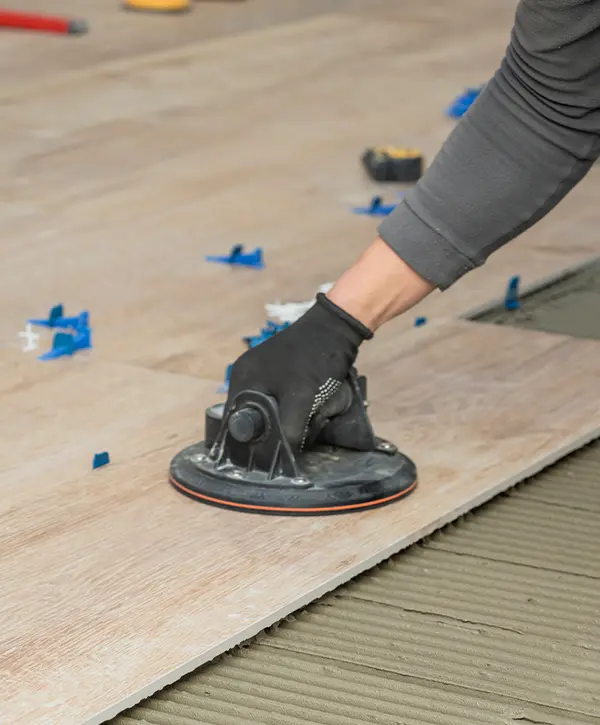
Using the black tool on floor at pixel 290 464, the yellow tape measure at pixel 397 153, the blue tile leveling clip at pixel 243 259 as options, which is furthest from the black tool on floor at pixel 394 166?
the black tool on floor at pixel 290 464

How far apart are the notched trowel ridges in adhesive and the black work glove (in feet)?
0.68

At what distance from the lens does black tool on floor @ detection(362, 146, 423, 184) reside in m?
3.25

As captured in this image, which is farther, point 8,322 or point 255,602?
point 8,322

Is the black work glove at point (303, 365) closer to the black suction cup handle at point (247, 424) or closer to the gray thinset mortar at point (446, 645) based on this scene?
the black suction cup handle at point (247, 424)

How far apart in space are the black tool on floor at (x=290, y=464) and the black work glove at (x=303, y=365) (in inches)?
0.7

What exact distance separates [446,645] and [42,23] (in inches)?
158

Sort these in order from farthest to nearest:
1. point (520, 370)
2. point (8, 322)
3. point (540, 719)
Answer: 1. point (8, 322)
2. point (520, 370)
3. point (540, 719)

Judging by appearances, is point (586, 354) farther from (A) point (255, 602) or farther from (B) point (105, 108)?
(B) point (105, 108)

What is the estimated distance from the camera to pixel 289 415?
1.71m

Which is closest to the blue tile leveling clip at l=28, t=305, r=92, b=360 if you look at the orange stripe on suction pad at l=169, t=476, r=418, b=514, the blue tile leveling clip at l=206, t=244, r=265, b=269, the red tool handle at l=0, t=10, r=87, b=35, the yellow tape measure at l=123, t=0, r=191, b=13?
the blue tile leveling clip at l=206, t=244, r=265, b=269

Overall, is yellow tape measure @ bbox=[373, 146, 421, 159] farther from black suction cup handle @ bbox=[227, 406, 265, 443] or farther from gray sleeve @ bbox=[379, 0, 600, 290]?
black suction cup handle @ bbox=[227, 406, 265, 443]

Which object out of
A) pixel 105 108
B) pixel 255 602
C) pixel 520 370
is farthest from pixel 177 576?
pixel 105 108

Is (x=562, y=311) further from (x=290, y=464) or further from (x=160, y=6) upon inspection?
(x=160, y=6)

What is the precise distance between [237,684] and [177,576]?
19cm
